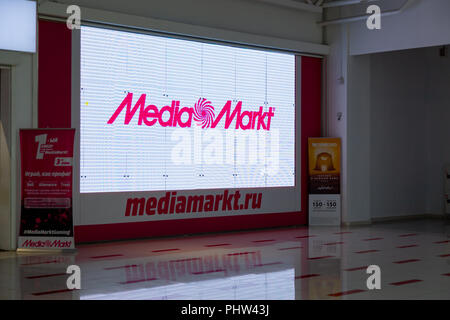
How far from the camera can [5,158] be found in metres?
9.41

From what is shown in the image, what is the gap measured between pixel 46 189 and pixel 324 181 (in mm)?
5661

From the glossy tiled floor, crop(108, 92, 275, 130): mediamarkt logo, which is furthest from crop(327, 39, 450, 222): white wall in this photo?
the glossy tiled floor

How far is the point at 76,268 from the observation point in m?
7.79

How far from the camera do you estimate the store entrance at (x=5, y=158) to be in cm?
934

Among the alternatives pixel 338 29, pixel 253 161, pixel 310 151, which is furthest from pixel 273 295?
pixel 338 29

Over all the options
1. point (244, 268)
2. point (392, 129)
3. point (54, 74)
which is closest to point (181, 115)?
point (54, 74)

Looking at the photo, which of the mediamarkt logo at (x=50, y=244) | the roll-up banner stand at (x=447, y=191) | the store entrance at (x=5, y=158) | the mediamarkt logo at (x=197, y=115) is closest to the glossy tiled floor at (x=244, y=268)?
the mediamarkt logo at (x=50, y=244)

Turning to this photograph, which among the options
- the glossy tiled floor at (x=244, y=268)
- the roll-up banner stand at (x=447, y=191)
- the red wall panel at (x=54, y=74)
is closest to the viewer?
the glossy tiled floor at (x=244, y=268)

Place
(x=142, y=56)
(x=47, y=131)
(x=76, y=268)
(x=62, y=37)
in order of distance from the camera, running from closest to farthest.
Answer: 1. (x=76, y=268)
2. (x=47, y=131)
3. (x=62, y=37)
4. (x=142, y=56)

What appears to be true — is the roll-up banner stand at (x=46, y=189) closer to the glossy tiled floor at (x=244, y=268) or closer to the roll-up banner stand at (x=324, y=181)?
the glossy tiled floor at (x=244, y=268)

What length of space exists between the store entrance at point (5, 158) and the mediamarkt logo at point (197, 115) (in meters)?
1.51

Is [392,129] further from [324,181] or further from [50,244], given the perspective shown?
[50,244]
